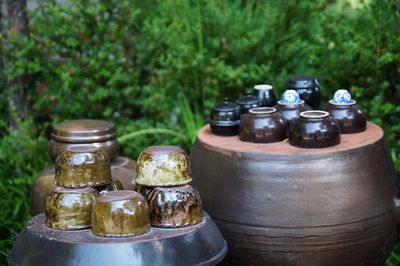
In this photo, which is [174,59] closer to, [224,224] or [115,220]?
[224,224]

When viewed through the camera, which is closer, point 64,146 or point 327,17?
point 64,146

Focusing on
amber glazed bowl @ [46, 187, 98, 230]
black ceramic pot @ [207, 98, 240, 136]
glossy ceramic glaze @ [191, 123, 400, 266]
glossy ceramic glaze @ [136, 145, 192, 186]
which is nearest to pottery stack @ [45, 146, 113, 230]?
amber glazed bowl @ [46, 187, 98, 230]

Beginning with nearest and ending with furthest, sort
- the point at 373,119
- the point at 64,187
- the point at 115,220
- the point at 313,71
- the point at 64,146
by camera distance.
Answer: the point at 115,220 < the point at 64,187 < the point at 64,146 < the point at 373,119 < the point at 313,71

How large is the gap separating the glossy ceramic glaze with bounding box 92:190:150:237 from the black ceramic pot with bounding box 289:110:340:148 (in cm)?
72

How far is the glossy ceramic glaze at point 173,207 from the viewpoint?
2.22 m

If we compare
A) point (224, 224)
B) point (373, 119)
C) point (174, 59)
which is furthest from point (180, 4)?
point (224, 224)

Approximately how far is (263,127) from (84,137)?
0.88 meters

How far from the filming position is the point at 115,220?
2100mm

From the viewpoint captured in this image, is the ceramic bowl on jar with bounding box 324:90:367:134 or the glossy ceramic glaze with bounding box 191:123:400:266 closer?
the glossy ceramic glaze with bounding box 191:123:400:266

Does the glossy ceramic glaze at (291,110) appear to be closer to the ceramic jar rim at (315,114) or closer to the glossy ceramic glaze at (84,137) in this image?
the ceramic jar rim at (315,114)

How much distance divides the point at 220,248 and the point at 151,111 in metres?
2.05

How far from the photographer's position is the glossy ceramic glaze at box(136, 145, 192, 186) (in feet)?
7.45

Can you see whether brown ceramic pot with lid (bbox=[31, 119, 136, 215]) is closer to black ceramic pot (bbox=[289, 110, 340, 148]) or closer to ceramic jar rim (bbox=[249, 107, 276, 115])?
ceramic jar rim (bbox=[249, 107, 276, 115])

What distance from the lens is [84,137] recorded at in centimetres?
305
